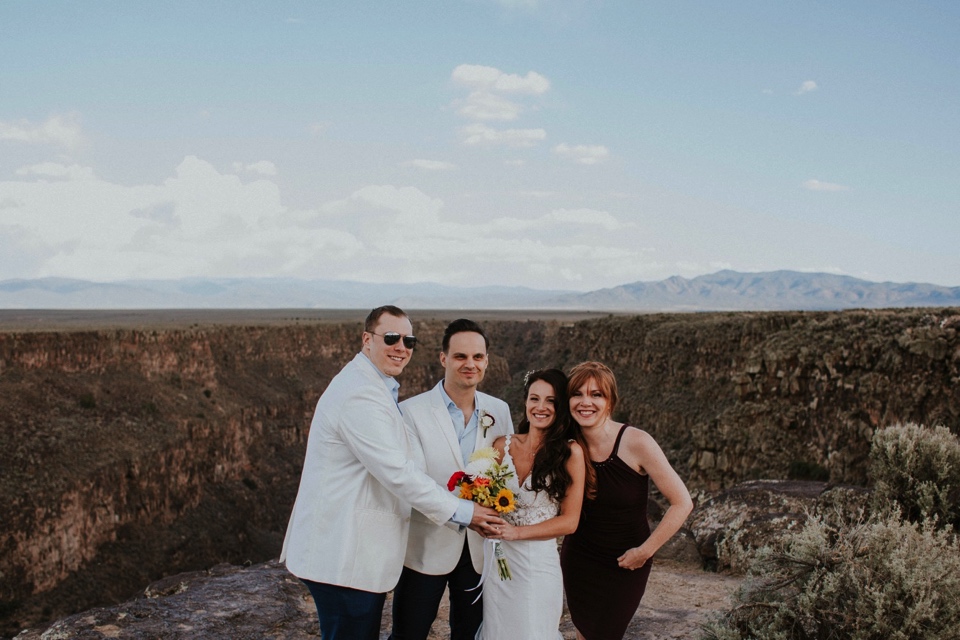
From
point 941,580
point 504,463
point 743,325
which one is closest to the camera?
point 504,463

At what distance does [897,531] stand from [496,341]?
263 ft

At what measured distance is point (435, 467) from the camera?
4.97 m

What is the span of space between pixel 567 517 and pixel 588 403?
2.45ft

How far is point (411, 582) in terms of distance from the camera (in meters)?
4.92

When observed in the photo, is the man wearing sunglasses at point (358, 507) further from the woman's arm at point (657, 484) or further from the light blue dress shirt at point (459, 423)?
the woman's arm at point (657, 484)

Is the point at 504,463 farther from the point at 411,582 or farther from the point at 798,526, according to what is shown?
the point at 798,526

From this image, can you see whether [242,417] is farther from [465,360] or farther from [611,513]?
[611,513]

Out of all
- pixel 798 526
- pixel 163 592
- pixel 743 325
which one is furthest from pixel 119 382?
pixel 798 526

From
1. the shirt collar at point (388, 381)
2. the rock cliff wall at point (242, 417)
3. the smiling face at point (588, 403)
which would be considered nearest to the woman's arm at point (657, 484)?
the smiling face at point (588, 403)

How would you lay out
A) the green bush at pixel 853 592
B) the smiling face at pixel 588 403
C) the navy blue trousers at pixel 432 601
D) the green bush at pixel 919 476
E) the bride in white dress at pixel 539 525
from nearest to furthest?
the bride in white dress at pixel 539 525 → the smiling face at pixel 588 403 → the navy blue trousers at pixel 432 601 → the green bush at pixel 853 592 → the green bush at pixel 919 476

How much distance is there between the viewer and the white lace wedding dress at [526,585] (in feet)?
15.4

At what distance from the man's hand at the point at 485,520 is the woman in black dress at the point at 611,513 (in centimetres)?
73

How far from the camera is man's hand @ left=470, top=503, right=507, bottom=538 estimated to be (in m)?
4.56

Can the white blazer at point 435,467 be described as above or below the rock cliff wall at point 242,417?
above
